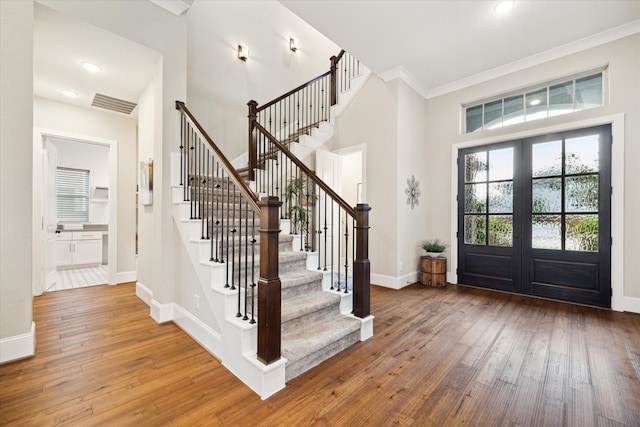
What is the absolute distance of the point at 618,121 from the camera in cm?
324

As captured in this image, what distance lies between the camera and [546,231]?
3.76m

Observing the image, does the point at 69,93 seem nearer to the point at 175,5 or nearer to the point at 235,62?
the point at 175,5

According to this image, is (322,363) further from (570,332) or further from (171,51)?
(171,51)

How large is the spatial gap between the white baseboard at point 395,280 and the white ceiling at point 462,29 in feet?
10.6

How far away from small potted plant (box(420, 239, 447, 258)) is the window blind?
26.3ft

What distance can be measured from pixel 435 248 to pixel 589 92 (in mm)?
2878

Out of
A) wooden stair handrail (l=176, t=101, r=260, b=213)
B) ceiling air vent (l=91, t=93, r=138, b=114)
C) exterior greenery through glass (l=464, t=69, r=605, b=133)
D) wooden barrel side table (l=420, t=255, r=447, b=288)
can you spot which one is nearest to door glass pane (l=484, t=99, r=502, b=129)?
exterior greenery through glass (l=464, t=69, r=605, b=133)

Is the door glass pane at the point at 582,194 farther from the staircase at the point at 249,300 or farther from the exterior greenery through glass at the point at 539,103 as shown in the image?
the staircase at the point at 249,300

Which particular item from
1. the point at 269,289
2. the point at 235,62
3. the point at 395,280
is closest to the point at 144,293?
the point at 269,289

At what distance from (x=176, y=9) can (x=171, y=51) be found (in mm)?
460

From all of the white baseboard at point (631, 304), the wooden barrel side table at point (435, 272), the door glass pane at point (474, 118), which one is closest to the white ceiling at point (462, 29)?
the door glass pane at point (474, 118)

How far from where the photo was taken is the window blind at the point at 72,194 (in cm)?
643

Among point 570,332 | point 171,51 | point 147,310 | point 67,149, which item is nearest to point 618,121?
point 570,332

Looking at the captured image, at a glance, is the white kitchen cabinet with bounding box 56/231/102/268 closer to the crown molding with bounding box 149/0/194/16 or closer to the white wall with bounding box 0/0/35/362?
the white wall with bounding box 0/0/35/362
